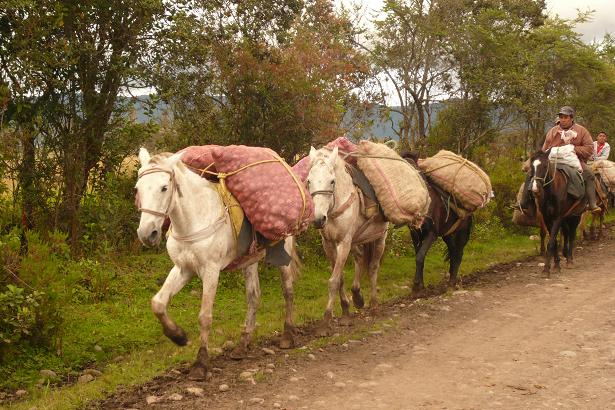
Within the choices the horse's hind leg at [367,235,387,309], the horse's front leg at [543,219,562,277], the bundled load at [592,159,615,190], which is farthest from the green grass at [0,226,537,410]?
the bundled load at [592,159,615,190]

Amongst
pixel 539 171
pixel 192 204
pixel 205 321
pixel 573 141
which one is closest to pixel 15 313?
pixel 205 321

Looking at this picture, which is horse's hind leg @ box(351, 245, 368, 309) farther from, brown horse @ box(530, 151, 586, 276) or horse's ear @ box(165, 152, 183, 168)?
horse's ear @ box(165, 152, 183, 168)

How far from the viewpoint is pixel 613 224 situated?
66.3 feet

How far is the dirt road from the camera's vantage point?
18.3 ft

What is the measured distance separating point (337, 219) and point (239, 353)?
1.97 meters

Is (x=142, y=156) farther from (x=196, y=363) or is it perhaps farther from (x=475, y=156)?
(x=475, y=156)

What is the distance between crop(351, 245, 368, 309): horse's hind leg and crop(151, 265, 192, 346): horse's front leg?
3.22 metres

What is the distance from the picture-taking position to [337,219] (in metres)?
7.96

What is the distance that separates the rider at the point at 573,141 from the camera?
12023 mm

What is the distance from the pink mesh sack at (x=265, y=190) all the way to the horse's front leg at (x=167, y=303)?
875mm

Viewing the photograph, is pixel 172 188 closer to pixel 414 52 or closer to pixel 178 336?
pixel 178 336

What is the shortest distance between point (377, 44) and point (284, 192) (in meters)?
14.5

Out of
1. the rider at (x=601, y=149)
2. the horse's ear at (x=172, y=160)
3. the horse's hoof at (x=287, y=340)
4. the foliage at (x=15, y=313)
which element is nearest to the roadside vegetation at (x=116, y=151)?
the foliage at (x=15, y=313)

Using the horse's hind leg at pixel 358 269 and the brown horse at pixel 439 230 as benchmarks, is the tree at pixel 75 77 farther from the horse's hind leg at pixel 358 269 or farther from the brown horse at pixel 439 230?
the brown horse at pixel 439 230
